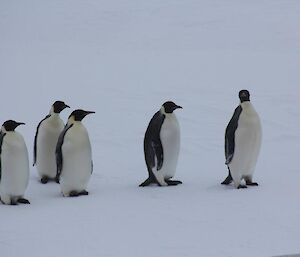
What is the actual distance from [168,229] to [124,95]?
7142 mm

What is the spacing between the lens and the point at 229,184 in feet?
21.1

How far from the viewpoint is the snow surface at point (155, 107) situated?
491 cm

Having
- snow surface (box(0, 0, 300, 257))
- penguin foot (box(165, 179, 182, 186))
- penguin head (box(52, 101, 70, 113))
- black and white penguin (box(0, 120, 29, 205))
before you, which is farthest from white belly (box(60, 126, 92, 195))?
penguin foot (box(165, 179, 182, 186))

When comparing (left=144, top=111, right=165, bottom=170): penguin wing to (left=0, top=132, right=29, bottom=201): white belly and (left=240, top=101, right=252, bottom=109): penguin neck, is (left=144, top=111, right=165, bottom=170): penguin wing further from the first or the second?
(left=0, top=132, right=29, bottom=201): white belly

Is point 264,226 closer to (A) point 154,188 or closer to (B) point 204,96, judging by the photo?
(A) point 154,188

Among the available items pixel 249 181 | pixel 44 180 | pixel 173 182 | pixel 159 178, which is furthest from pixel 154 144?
pixel 44 180

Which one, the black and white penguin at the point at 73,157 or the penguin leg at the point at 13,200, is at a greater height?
the black and white penguin at the point at 73,157

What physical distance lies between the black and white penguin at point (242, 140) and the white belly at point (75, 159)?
120 cm

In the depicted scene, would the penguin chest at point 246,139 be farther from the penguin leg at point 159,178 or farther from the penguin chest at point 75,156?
the penguin chest at point 75,156

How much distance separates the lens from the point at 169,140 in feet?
20.5

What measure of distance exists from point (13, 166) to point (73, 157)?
1.62 ft

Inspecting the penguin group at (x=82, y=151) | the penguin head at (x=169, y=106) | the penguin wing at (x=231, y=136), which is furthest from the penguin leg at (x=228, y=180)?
the penguin head at (x=169, y=106)

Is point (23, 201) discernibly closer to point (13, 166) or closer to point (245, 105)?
point (13, 166)

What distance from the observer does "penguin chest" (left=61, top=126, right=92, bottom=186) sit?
584cm
